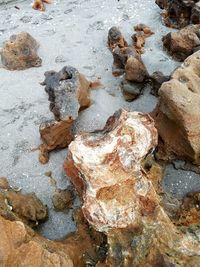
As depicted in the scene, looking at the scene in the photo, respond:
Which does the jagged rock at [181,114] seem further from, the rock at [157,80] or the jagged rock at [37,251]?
the jagged rock at [37,251]

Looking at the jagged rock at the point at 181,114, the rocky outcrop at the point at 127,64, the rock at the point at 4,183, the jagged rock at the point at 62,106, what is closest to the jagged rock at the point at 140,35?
the rocky outcrop at the point at 127,64

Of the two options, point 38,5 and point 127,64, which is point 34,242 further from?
point 38,5

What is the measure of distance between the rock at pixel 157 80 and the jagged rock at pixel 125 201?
50.3 inches

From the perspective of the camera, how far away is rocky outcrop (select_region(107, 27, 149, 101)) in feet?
12.9

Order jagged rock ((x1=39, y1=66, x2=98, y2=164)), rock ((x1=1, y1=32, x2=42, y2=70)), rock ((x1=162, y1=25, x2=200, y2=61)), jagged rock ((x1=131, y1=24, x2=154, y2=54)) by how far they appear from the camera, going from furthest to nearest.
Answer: jagged rock ((x1=131, y1=24, x2=154, y2=54)) < rock ((x1=1, y1=32, x2=42, y2=70)) < rock ((x1=162, y1=25, x2=200, y2=61)) < jagged rock ((x1=39, y1=66, x2=98, y2=164))

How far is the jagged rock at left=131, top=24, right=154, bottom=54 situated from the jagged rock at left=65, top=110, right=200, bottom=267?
1.96 m

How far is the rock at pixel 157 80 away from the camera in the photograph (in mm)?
3850

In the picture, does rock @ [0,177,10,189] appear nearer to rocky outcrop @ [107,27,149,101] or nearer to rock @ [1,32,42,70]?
rocky outcrop @ [107,27,149,101]

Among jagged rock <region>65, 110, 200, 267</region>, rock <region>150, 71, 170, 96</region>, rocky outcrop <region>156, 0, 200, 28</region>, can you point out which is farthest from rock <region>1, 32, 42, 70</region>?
jagged rock <region>65, 110, 200, 267</region>

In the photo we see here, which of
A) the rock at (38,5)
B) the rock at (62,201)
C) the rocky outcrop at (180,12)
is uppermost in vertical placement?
the rocky outcrop at (180,12)

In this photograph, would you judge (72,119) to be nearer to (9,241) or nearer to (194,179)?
(194,179)

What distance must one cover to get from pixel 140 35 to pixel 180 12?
0.51 meters

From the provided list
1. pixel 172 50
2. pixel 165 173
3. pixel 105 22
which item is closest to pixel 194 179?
pixel 165 173

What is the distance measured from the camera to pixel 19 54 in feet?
14.4
